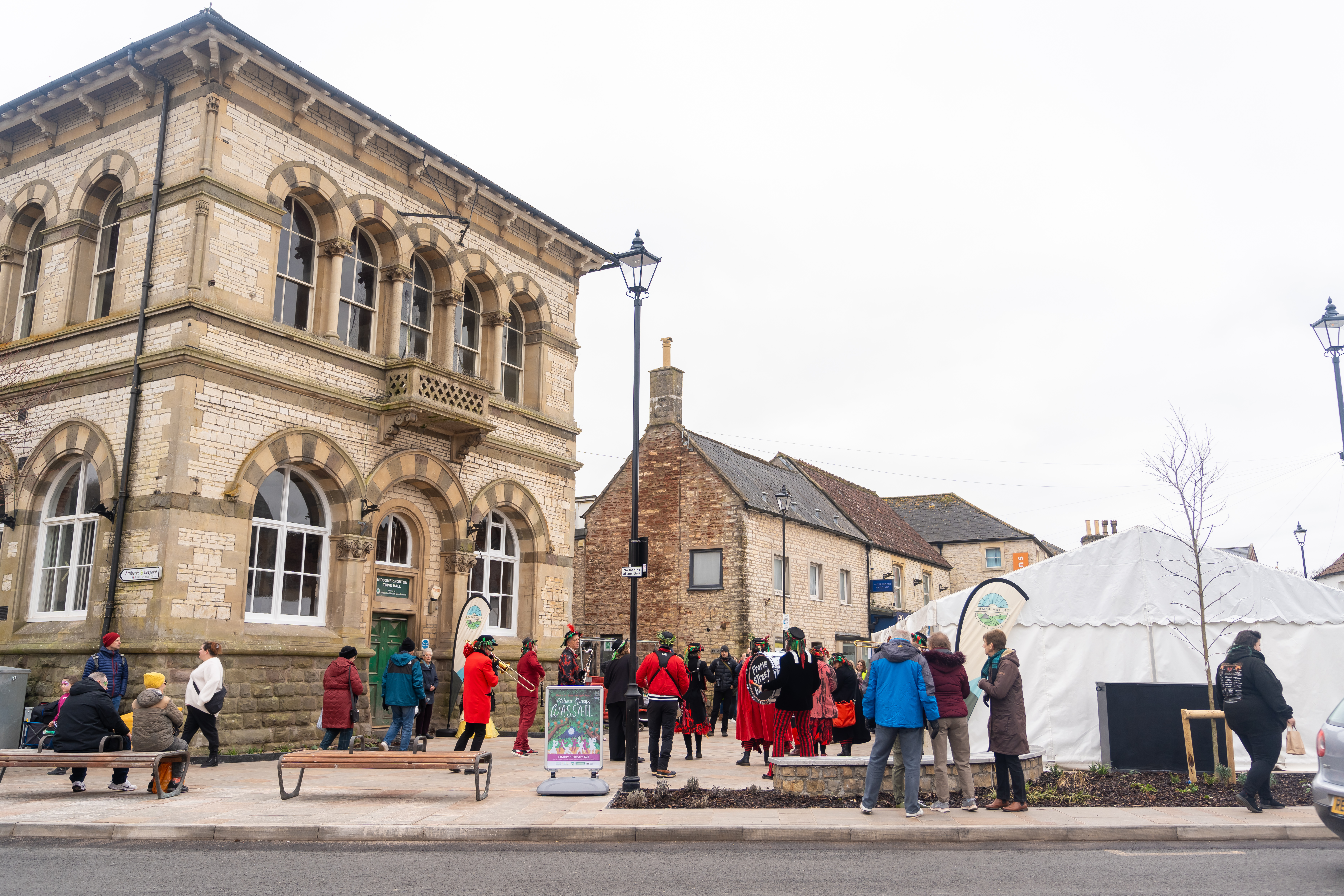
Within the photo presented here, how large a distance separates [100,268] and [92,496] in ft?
12.8

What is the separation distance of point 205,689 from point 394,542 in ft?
17.6

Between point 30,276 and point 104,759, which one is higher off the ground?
point 30,276

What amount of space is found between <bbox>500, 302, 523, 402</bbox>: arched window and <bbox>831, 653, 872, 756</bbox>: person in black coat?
9054 mm

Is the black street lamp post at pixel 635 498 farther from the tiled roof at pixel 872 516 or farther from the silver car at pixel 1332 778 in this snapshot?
the tiled roof at pixel 872 516

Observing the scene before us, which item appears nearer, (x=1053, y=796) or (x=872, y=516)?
(x=1053, y=796)

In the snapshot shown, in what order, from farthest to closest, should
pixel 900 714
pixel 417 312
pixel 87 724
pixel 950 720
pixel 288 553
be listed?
pixel 417 312 < pixel 288 553 < pixel 87 724 < pixel 950 720 < pixel 900 714

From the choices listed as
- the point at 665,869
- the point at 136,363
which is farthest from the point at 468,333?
the point at 665,869

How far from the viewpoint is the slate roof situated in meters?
30.6

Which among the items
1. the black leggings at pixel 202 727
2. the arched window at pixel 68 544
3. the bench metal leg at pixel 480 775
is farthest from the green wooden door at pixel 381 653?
the bench metal leg at pixel 480 775

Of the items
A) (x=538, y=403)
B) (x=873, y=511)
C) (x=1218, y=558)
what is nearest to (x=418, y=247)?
(x=538, y=403)

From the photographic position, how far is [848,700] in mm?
14570

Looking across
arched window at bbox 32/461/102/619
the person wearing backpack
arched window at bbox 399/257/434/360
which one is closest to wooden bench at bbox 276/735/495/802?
the person wearing backpack

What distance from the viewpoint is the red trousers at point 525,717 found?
1498 centimetres

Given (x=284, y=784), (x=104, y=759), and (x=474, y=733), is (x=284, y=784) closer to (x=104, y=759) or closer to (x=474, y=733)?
(x=104, y=759)
